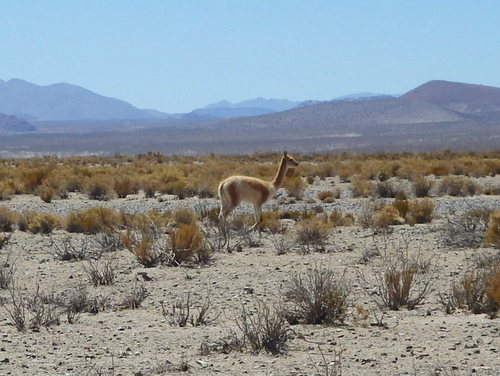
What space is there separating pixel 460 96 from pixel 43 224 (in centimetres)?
17654

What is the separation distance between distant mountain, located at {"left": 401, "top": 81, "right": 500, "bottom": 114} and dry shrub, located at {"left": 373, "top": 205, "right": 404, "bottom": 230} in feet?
515

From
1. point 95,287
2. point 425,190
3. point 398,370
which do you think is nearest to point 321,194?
point 425,190

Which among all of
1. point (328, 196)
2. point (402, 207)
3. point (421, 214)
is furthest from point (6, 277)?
point (328, 196)

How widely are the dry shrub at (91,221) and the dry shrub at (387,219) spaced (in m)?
5.04

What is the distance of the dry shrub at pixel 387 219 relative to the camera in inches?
640

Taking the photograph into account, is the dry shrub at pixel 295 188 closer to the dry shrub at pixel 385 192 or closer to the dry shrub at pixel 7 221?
the dry shrub at pixel 385 192

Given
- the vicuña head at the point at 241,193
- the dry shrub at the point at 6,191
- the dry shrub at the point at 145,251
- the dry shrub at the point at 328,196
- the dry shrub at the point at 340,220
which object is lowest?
the dry shrub at the point at 6,191

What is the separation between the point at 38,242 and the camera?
15953 mm

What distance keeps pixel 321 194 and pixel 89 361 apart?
56.4 feet

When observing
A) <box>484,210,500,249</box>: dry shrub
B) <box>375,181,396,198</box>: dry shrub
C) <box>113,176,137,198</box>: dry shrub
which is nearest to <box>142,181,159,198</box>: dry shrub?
<box>113,176,137,198</box>: dry shrub

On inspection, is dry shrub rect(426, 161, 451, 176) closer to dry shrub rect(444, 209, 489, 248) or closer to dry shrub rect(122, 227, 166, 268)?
dry shrub rect(444, 209, 489, 248)

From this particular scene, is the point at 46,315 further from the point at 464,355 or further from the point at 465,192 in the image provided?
the point at 465,192

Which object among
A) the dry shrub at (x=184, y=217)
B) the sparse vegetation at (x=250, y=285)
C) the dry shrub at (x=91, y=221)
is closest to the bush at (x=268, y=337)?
the sparse vegetation at (x=250, y=285)

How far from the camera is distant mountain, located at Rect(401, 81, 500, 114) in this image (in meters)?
176
